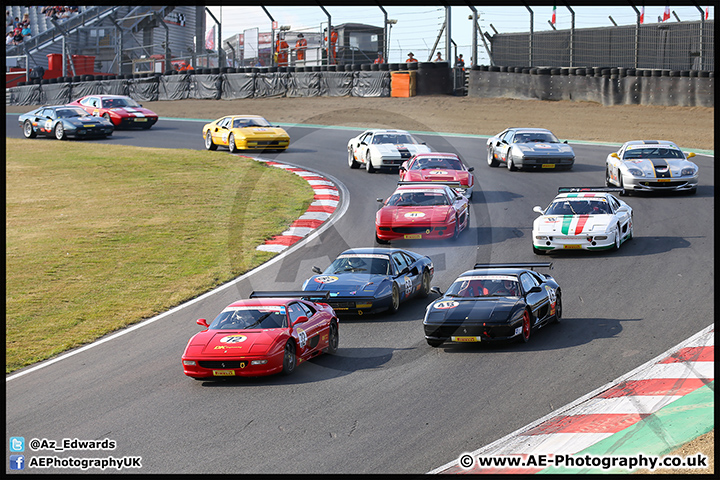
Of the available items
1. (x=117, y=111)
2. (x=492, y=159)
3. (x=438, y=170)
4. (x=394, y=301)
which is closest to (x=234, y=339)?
(x=394, y=301)

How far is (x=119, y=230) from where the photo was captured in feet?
71.6

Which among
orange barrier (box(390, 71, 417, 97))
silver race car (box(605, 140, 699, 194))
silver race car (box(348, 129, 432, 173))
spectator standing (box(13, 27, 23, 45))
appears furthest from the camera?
spectator standing (box(13, 27, 23, 45))

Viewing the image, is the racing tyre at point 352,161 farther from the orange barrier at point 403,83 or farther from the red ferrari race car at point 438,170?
the orange barrier at point 403,83

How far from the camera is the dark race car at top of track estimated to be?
1208 cm

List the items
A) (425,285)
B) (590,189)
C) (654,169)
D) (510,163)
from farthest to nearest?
1. (510,163)
2. (654,169)
3. (590,189)
4. (425,285)

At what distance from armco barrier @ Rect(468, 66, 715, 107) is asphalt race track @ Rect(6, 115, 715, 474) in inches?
572

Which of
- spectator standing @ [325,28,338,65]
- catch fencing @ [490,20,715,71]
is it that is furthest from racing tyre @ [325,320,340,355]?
spectator standing @ [325,28,338,65]

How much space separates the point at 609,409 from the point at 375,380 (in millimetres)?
2993

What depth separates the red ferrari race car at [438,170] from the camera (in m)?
22.6

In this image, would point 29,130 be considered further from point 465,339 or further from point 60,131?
point 465,339

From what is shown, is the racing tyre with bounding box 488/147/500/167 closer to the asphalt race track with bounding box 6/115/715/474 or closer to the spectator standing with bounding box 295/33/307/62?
the asphalt race track with bounding box 6/115/715/474

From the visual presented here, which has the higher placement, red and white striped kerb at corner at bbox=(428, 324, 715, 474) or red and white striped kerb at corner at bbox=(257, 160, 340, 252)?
red and white striped kerb at corner at bbox=(257, 160, 340, 252)
